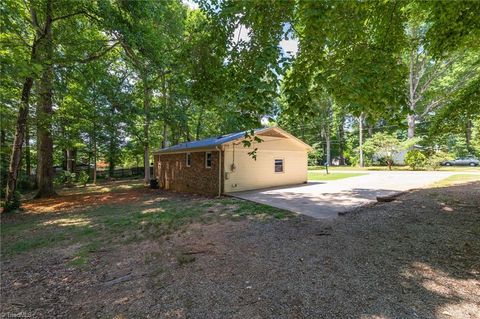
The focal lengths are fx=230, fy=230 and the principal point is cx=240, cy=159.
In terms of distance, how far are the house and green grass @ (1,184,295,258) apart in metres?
2.57

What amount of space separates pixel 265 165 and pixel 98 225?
324 inches

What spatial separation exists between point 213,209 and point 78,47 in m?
8.70

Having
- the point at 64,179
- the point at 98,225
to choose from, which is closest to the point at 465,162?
the point at 98,225

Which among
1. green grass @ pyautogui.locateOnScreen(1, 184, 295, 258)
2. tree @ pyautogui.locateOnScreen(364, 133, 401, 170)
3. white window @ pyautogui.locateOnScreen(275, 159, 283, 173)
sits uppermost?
tree @ pyautogui.locateOnScreen(364, 133, 401, 170)

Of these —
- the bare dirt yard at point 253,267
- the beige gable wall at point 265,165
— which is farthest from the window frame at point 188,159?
the bare dirt yard at point 253,267

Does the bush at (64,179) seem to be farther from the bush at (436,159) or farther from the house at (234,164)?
the bush at (436,159)

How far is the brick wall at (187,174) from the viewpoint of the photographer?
11008 mm

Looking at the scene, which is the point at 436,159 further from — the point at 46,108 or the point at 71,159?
the point at 71,159

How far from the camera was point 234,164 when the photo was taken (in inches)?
432

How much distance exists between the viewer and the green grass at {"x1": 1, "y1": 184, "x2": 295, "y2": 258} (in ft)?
15.7

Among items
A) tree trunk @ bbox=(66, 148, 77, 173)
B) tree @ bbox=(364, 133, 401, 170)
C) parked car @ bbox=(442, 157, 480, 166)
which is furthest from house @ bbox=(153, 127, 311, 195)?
parked car @ bbox=(442, 157, 480, 166)

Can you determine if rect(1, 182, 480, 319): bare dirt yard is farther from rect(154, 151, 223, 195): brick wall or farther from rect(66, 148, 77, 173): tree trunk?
rect(66, 148, 77, 173): tree trunk

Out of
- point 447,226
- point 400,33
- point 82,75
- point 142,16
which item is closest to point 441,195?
point 447,226

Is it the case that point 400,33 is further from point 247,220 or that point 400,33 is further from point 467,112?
point 247,220
